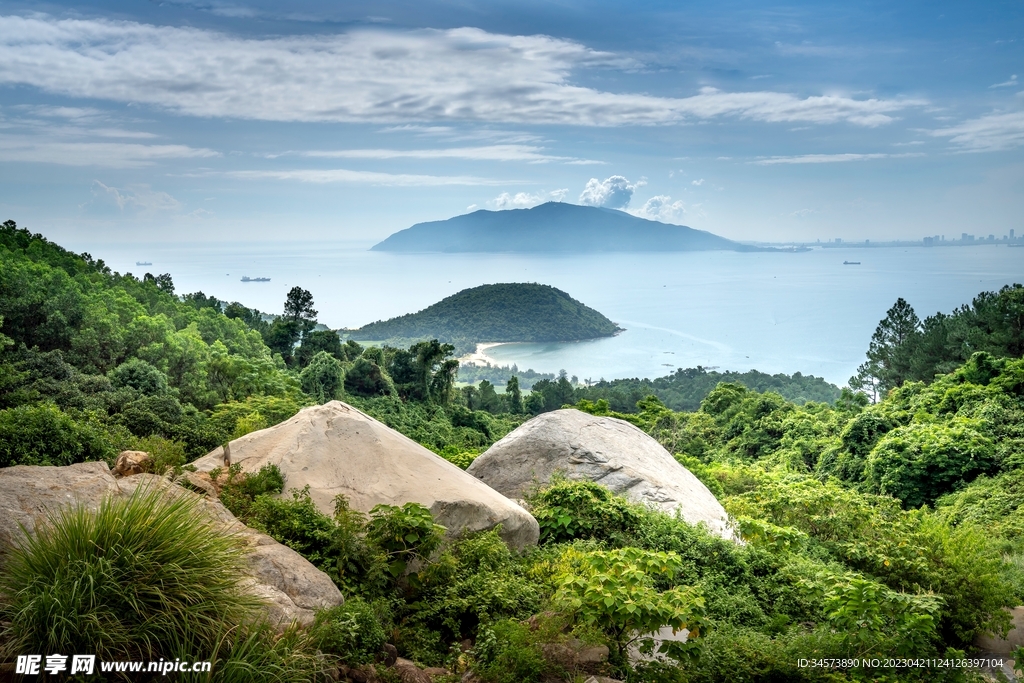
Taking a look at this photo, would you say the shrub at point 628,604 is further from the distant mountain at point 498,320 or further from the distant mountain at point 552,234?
the distant mountain at point 552,234

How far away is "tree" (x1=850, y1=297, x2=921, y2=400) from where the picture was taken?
99.1 ft

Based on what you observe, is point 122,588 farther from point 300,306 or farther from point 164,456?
point 300,306

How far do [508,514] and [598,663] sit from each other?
6.44 ft

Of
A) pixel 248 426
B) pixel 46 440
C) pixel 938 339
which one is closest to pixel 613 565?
pixel 248 426

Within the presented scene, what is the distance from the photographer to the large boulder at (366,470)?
6.48 m

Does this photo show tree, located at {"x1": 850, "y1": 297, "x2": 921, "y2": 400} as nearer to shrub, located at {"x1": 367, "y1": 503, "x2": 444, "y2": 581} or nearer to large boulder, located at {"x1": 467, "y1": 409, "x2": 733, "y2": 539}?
large boulder, located at {"x1": 467, "y1": 409, "x2": 733, "y2": 539}

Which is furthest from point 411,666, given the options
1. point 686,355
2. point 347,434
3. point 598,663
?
point 686,355

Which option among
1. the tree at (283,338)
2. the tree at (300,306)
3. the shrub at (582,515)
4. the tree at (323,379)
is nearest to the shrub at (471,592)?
the shrub at (582,515)

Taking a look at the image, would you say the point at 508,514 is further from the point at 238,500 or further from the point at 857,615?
the point at 857,615

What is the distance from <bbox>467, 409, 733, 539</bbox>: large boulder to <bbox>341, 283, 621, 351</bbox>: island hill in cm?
7527

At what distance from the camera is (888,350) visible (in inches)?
1227

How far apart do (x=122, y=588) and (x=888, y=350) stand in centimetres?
3304

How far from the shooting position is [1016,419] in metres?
12.7

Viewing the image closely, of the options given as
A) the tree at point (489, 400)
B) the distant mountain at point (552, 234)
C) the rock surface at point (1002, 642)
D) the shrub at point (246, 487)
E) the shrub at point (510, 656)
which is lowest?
the tree at point (489, 400)
